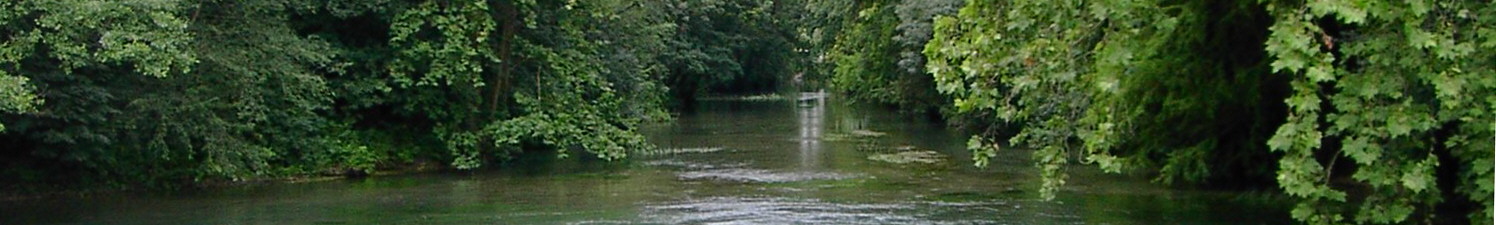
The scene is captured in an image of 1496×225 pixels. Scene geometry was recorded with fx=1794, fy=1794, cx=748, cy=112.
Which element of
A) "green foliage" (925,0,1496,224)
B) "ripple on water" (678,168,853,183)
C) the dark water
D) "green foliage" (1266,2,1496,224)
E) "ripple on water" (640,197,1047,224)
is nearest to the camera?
"green foliage" (1266,2,1496,224)

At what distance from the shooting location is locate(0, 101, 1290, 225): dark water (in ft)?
62.5

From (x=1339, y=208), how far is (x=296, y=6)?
1557cm

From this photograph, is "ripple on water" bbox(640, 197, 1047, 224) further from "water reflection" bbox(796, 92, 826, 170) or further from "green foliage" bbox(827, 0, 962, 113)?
"green foliage" bbox(827, 0, 962, 113)

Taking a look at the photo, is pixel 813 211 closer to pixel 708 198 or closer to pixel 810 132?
pixel 708 198

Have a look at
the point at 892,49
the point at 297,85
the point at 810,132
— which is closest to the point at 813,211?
the point at 297,85

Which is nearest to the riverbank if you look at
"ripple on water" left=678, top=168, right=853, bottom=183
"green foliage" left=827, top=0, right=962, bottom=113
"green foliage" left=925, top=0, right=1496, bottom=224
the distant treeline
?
the distant treeline

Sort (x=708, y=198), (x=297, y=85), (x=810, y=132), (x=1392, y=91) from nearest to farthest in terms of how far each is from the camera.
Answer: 1. (x=1392, y=91)
2. (x=708, y=198)
3. (x=297, y=85)
4. (x=810, y=132)

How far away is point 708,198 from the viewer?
2155 centimetres

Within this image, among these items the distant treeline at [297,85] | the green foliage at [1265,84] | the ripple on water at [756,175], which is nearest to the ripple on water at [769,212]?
the green foliage at [1265,84]

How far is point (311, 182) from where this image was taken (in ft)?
82.7

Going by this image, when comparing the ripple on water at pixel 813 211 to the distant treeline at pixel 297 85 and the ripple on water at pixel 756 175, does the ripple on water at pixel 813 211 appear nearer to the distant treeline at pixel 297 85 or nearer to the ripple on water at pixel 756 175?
the ripple on water at pixel 756 175

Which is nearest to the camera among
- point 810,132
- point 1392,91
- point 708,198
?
point 1392,91

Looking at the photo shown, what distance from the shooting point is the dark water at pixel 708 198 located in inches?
750

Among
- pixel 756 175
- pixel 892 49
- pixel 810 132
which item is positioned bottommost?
pixel 756 175
